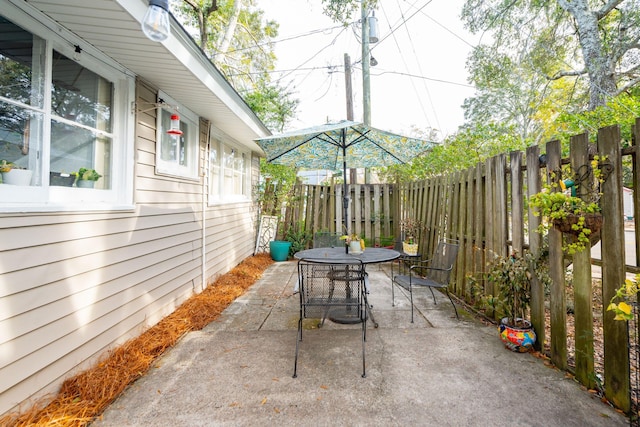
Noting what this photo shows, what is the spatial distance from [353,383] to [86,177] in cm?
254

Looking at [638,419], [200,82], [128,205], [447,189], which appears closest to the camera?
[638,419]

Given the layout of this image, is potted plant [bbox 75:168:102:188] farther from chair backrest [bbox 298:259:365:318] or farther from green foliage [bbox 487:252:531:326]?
green foliage [bbox 487:252:531:326]

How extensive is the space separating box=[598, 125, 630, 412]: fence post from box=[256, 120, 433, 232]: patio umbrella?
2062 millimetres

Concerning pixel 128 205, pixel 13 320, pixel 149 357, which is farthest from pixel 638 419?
pixel 128 205

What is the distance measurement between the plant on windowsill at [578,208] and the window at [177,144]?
330 cm

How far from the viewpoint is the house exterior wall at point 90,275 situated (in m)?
1.64

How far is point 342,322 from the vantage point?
122 inches

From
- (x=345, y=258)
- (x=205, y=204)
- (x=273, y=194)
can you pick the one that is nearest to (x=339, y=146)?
(x=345, y=258)

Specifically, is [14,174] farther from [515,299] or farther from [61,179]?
[515,299]

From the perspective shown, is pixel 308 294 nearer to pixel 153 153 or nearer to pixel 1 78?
pixel 153 153

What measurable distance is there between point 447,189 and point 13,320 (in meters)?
4.51

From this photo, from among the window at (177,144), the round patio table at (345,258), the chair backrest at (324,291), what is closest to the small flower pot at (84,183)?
the window at (177,144)

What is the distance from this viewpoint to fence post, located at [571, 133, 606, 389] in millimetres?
1935

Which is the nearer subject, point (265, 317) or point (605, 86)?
point (265, 317)
